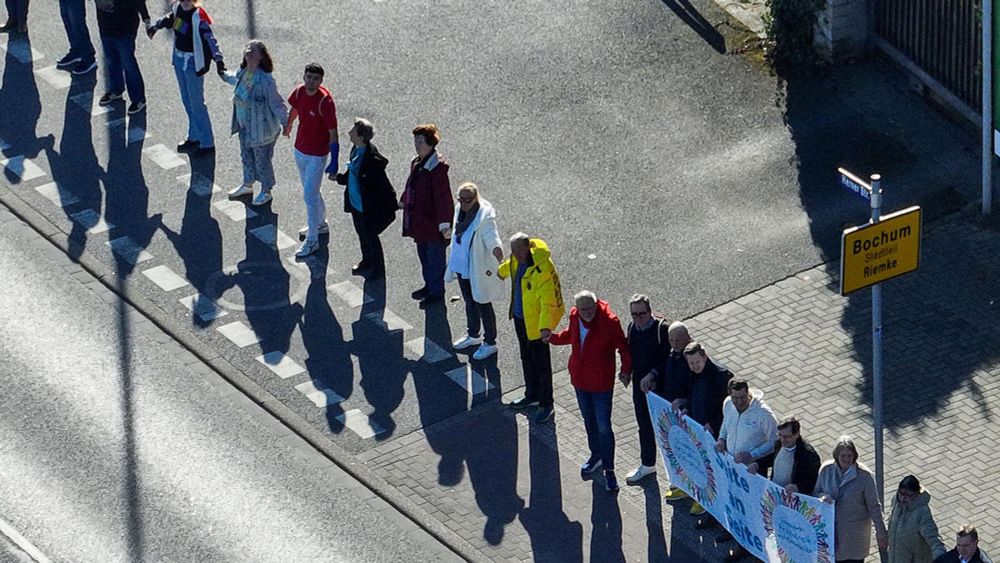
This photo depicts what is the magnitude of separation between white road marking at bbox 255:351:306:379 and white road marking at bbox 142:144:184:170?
3.71 metres

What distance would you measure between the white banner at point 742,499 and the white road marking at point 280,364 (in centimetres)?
366

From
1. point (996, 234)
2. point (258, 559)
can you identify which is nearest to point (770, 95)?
point (996, 234)

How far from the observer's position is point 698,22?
71.5ft

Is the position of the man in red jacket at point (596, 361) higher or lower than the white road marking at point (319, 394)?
higher

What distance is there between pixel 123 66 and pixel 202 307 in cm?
414

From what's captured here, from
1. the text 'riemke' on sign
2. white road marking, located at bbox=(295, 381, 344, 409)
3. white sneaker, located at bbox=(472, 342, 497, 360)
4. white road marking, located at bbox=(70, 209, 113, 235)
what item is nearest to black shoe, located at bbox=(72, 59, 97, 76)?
white road marking, located at bbox=(70, 209, 113, 235)

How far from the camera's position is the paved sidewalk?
48.3 ft

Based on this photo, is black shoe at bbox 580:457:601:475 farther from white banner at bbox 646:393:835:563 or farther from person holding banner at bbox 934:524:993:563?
person holding banner at bbox 934:524:993:563

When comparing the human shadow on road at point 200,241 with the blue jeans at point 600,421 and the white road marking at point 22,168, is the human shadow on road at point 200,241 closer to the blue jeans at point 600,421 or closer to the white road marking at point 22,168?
the white road marking at point 22,168

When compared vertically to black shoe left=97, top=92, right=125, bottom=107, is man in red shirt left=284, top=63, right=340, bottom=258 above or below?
above

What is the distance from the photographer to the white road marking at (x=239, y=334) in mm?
17250

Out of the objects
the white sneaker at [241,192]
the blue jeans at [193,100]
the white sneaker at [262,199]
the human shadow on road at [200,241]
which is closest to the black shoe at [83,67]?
the blue jeans at [193,100]

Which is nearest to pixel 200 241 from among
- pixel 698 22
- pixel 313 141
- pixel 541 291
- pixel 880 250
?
pixel 313 141

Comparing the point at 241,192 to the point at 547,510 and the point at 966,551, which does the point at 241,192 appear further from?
the point at 966,551
